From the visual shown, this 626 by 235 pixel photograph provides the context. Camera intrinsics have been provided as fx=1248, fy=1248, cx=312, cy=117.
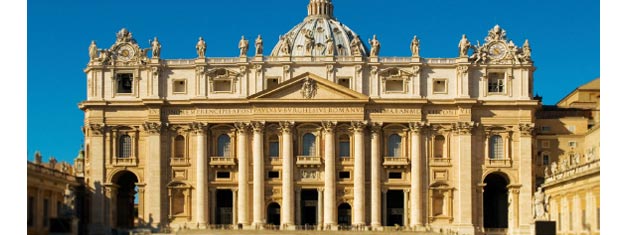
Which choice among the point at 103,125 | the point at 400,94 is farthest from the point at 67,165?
the point at 400,94

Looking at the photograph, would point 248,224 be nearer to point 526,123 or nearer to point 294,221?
point 294,221

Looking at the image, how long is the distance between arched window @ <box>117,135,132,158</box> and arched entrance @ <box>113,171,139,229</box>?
1563 millimetres

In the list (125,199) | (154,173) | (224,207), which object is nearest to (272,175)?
(224,207)

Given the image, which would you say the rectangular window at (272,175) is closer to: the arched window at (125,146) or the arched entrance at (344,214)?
the arched entrance at (344,214)

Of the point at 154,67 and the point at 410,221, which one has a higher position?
the point at 154,67

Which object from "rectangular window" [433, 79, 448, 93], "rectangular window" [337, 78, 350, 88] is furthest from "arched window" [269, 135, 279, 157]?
"rectangular window" [433, 79, 448, 93]

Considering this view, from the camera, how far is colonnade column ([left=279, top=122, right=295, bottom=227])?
309 feet

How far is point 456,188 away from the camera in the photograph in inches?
3728

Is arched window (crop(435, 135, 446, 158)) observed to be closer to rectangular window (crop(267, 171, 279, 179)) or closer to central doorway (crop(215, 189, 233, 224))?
rectangular window (crop(267, 171, 279, 179))

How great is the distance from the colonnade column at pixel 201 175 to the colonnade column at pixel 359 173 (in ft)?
37.2

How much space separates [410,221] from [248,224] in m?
12.2

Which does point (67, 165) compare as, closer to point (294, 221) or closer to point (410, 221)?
point (294, 221)

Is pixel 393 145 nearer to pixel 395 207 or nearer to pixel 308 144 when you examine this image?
pixel 395 207

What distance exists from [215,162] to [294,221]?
24.9 ft
